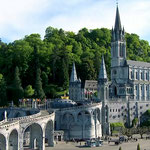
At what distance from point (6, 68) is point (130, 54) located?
5642 centimetres

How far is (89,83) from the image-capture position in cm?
10056

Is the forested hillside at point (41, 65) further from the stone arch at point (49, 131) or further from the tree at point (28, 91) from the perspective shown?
the stone arch at point (49, 131)

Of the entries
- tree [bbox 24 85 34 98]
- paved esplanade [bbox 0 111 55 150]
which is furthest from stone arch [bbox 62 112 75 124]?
tree [bbox 24 85 34 98]

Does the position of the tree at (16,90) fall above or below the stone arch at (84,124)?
above

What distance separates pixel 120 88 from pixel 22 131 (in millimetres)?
41884

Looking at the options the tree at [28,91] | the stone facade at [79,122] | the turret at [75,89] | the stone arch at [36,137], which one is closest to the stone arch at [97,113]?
the stone facade at [79,122]

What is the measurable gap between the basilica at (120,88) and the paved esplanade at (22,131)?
20223 mm

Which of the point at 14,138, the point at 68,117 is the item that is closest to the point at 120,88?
the point at 68,117

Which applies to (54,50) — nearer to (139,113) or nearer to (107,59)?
(107,59)

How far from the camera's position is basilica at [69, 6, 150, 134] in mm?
79625

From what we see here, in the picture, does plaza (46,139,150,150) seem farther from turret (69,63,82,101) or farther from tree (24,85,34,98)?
tree (24,85,34,98)

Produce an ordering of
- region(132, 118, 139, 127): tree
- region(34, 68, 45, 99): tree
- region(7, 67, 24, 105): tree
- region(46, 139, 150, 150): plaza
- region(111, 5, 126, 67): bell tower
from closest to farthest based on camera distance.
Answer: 1. region(46, 139, 150, 150): plaza
2. region(132, 118, 139, 127): tree
3. region(34, 68, 45, 99): tree
4. region(7, 67, 24, 105): tree
5. region(111, 5, 126, 67): bell tower

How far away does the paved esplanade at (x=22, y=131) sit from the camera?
4756 cm

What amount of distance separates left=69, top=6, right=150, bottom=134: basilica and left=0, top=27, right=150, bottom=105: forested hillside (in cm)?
1024
